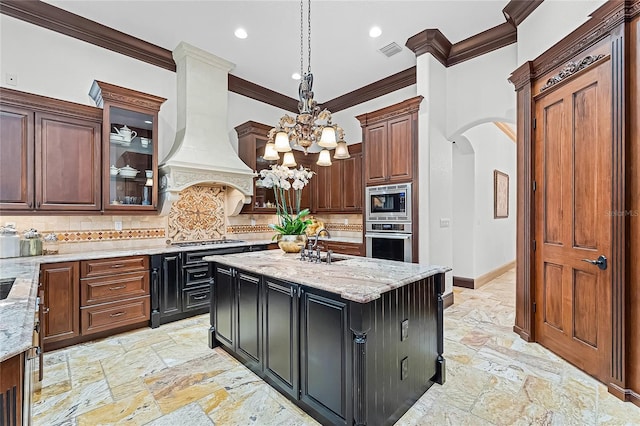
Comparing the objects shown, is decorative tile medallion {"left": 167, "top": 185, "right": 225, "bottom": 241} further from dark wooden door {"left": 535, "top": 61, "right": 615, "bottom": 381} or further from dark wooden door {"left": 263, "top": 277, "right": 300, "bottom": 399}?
dark wooden door {"left": 535, "top": 61, "right": 615, "bottom": 381}

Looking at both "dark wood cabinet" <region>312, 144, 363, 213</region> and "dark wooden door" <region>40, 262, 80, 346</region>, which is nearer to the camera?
"dark wooden door" <region>40, 262, 80, 346</region>

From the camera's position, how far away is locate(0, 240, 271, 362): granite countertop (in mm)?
1057

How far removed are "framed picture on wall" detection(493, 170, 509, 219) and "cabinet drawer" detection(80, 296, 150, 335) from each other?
21.1 feet

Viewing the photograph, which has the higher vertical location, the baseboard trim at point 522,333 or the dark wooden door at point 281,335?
the dark wooden door at point 281,335

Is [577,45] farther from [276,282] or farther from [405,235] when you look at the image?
[276,282]

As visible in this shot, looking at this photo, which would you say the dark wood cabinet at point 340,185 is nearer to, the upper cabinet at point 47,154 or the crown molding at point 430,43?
the crown molding at point 430,43

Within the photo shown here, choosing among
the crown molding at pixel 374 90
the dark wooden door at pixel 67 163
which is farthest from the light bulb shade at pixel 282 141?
the crown molding at pixel 374 90

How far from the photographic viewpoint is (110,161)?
3467 millimetres

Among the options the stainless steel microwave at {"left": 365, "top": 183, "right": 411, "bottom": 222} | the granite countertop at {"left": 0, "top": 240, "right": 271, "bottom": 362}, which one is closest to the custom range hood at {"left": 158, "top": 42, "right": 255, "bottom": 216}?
the granite countertop at {"left": 0, "top": 240, "right": 271, "bottom": 362}

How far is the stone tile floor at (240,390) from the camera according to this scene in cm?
197

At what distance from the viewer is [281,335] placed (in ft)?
7.13

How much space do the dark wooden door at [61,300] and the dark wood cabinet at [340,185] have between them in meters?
3.83

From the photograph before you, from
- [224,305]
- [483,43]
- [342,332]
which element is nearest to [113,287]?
[224,305]

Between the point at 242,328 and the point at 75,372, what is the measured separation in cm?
146
